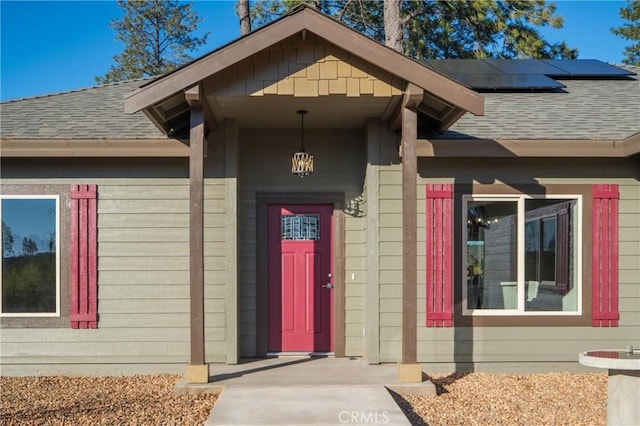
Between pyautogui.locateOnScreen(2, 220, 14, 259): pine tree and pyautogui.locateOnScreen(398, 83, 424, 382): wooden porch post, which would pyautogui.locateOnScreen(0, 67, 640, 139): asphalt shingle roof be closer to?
pyautogui.locateOnScreen(2, 220, 14, 259): pine tree

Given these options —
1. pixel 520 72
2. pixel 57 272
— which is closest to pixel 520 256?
pixel 520 72

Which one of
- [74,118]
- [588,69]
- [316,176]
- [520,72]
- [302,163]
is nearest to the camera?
[302,163]

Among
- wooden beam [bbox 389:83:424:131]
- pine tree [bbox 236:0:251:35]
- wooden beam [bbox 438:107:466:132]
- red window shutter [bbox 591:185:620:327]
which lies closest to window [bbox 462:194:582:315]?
red window shutter [bbox 591:185:620:327]

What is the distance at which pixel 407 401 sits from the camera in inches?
225

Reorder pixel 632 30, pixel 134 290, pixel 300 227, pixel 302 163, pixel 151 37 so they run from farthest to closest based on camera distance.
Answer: pixel 151 37, pixel 632 30, pixel 300 227, pixel 134 290, pixel 302 163

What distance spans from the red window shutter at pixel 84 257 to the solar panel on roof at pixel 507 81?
5388 mm

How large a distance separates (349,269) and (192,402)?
2.54 metres

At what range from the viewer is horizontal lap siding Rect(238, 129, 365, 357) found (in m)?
7.38

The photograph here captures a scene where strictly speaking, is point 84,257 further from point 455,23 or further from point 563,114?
point 455,23

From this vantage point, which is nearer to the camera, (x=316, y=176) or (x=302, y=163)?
(x=302, y=163)

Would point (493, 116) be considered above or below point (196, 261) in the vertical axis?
above

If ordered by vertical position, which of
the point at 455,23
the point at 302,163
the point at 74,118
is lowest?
the point at 302,163

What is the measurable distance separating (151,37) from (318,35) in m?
20.5

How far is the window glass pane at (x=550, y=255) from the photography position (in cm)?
710
